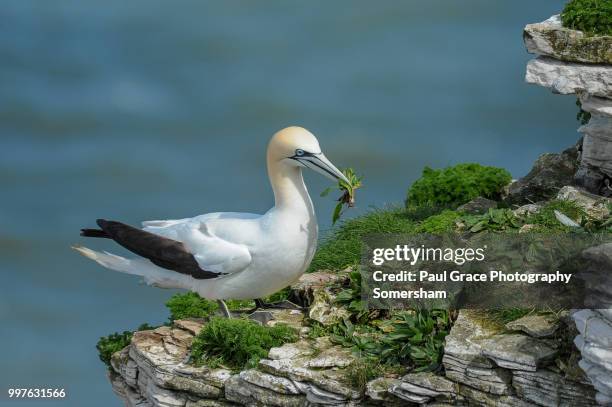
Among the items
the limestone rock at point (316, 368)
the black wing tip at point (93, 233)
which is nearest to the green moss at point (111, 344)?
the black wing tip at point (93, 233)

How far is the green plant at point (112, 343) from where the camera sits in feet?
40.6

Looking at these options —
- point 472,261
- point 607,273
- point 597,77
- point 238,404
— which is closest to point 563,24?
point 597,77

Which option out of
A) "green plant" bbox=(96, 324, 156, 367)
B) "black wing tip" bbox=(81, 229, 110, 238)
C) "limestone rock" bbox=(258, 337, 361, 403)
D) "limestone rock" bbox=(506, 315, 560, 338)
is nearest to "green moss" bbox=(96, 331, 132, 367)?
"green plant" bbox=(96, 324, 156, 367)

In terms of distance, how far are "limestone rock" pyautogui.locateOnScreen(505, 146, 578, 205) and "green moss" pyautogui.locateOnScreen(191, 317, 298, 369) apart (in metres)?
5.07

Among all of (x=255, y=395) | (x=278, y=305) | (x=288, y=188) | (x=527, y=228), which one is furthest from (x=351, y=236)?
(x=255, y=395)

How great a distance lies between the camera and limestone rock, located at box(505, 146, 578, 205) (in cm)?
1483

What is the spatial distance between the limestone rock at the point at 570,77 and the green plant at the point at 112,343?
5.07 meters

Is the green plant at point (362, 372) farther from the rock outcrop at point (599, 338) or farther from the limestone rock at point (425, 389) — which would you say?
the rock outcrop at point (599, 338)

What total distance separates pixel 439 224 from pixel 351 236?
1480 mm

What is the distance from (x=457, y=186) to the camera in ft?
51.1

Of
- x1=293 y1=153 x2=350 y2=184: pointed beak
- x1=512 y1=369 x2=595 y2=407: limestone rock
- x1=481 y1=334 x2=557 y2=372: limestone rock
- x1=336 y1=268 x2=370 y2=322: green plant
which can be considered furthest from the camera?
x1=336 y1=268 x2=370 y2=322: green plant

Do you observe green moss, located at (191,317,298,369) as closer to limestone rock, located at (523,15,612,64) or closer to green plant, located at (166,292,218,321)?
green plant, located at (166,292,218,321)

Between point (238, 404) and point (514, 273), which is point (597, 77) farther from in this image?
point (238, 404)

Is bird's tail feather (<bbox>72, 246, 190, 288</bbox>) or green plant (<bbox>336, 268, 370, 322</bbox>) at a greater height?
bird's tail feather (<bbox>72, 246, 190, 288</bbox>)
